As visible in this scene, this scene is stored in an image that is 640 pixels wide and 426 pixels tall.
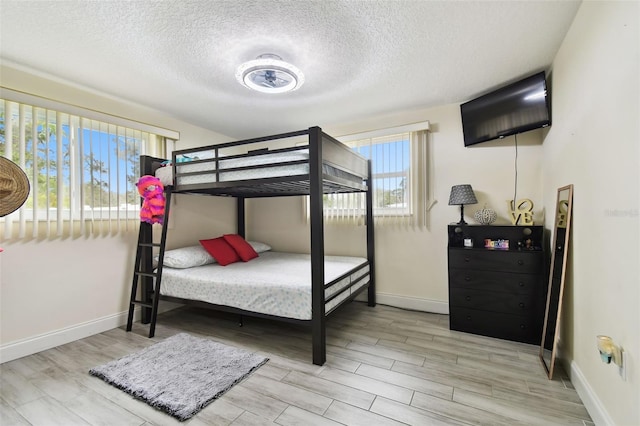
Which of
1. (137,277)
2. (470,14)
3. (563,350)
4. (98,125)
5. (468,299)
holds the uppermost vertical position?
(470,14)

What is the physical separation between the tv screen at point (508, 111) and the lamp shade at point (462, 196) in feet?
1.67

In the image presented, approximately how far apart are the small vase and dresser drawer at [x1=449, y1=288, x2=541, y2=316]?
0.67 m

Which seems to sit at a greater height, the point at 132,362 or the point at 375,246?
the point at 375,246

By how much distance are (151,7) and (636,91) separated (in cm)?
239

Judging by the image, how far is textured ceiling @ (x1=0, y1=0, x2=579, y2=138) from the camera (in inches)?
62.0

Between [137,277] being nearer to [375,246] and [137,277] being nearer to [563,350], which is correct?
[375,246]

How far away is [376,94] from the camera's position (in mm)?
2727

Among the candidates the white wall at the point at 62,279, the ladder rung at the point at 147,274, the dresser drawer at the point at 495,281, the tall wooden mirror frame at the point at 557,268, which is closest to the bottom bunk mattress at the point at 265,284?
the ladder rung at the point at 147,274

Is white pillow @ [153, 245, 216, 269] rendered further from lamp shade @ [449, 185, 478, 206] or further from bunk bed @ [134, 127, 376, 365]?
lamp shade @ [449, 185, 478, 206]

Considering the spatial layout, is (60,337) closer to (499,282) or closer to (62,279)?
(62,279)

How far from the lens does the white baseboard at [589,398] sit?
4.38ft

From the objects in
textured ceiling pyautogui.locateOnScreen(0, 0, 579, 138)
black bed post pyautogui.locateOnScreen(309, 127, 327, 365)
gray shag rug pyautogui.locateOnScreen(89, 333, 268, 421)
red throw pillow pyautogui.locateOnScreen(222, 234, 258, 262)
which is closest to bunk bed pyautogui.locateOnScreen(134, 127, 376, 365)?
black bed post pyautogui.locateOnScreen(309, 127, 327, 365)

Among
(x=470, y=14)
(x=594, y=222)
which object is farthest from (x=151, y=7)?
(x=594, y=222)

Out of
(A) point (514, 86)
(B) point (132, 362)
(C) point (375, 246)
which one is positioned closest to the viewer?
(B) point (132, 362)
